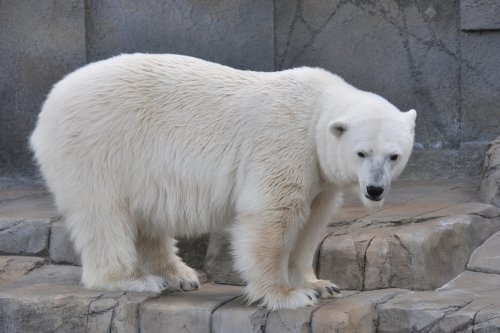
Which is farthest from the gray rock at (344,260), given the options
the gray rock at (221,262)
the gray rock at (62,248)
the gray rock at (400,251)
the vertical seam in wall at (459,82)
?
the vertical seam in wall at (459,82)

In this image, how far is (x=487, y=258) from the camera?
572cm

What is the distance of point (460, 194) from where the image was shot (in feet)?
21.7

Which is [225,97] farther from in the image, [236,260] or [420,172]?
[420,172]

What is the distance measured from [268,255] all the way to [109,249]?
2.80 feet

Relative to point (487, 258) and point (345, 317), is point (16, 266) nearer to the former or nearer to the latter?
point (345, 317)

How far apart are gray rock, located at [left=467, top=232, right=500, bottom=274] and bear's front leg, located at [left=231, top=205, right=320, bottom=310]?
118 cm

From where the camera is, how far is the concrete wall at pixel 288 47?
24.5 ft

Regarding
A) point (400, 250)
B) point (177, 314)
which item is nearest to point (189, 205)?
point (177, 314)

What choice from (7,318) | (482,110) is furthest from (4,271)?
(482,110)

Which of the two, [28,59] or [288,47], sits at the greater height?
[288,47]

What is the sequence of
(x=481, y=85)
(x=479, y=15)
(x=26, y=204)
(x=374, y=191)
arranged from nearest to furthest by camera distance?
(x=374, y=191) → (x=26, y=204) → (x=479, y=15) → (x=481, y=85)

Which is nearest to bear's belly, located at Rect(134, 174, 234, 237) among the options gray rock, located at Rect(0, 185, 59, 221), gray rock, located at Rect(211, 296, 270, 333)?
gray rock, located at Rect(211, 296, 270, 333)

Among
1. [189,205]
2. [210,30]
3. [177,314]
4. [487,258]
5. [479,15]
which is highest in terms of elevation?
[479,15]

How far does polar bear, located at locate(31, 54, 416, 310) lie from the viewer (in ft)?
16.1
